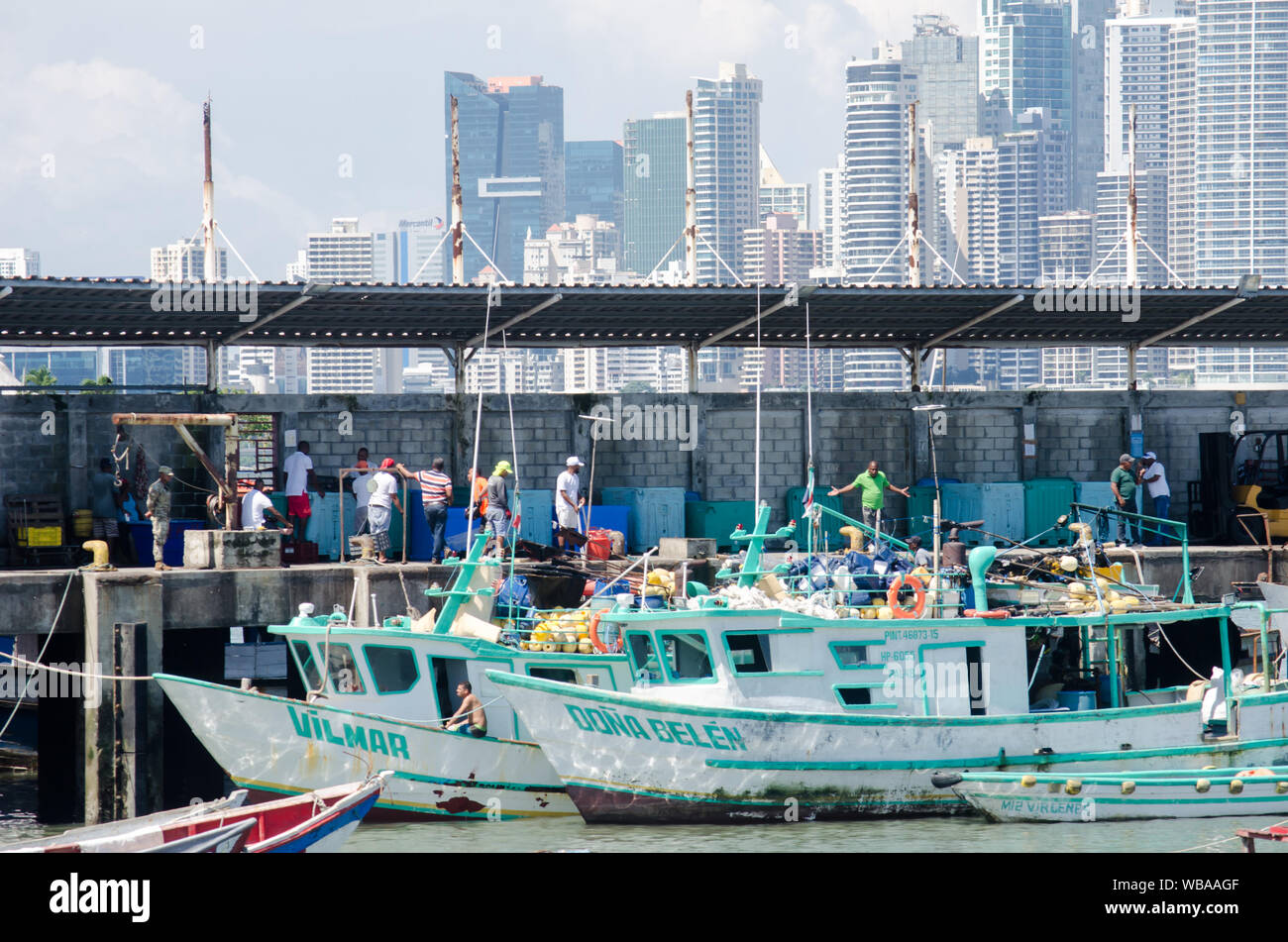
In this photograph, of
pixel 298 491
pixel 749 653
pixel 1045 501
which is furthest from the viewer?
pixel 1045 501

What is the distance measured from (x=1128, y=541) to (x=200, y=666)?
15270 millimetres

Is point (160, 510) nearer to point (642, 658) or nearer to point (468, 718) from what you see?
point (468, 718)

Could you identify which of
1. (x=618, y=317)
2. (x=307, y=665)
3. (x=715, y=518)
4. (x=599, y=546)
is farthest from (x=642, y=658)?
(x=618, y=317)

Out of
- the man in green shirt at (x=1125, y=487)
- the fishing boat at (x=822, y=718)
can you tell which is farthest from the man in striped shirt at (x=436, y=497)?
the man in green shirt at (x=1125, y=487)

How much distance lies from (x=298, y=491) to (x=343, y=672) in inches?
229

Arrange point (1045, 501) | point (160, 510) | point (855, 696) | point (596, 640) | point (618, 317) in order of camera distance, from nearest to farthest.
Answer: point (855, 696)
point (596, 640)
point (160, 510)
point (618, 317)
point (1045, 501)

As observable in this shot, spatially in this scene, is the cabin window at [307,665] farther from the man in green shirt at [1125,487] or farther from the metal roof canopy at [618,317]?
the man in green shirt at [1125,487]

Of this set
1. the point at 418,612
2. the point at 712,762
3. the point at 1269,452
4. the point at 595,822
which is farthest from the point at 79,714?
the point at 1269,452

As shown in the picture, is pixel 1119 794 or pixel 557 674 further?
pixel 557 674

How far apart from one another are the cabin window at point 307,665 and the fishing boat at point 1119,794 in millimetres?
7488

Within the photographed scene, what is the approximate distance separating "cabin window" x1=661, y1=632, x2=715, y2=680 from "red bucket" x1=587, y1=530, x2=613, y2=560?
549cm

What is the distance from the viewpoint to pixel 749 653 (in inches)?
738

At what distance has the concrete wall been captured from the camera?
2461 centimetres
